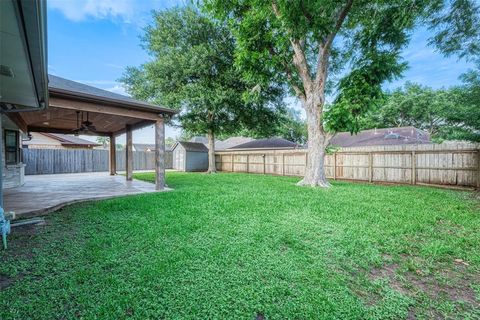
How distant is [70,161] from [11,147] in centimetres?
811

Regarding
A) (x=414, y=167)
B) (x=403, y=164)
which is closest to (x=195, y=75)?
(x=403, y=164)

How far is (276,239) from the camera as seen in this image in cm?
314

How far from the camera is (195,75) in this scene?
13781mm

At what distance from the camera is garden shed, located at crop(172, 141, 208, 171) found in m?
18.3

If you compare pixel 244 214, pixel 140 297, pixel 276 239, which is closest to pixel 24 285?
pixel 140 297

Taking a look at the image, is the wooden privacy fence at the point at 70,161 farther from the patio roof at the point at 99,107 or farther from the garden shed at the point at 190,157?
the patio roof at the point at 99,107

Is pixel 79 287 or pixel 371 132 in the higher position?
pixel 371 132

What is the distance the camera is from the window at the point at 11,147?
24.7ft

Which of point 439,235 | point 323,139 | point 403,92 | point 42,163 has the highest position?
point 403,92

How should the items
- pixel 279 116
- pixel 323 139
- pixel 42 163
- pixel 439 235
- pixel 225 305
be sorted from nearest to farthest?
pixel 225 305 < pixel 439 235 < pixel 323 139 < pixel 42 163 < pixel 279 116

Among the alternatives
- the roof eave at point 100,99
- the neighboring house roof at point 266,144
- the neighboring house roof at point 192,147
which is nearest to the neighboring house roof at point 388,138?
the neighboring house roof at point 266,144

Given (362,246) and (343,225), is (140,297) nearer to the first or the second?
(362,246)

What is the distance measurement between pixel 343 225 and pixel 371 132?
18.1 m

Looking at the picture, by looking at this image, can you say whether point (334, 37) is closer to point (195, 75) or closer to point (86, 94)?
point (86, 94)
